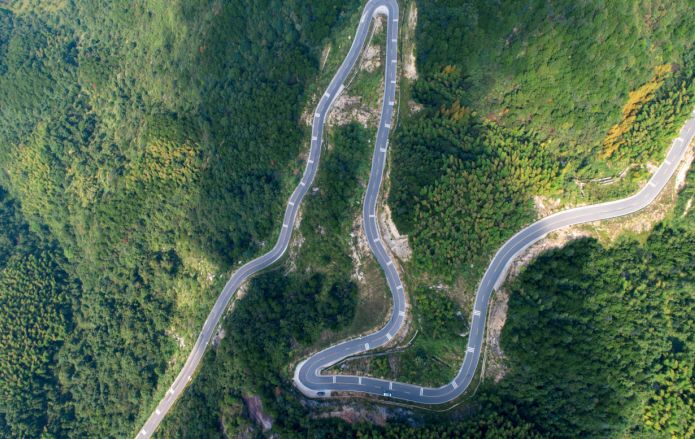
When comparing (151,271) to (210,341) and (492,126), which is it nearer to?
(210,341)

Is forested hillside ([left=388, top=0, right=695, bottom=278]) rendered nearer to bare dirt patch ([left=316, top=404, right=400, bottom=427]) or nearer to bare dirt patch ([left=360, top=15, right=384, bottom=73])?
bare dirt patch ([left=360, top=15, right=384, bottom=73])

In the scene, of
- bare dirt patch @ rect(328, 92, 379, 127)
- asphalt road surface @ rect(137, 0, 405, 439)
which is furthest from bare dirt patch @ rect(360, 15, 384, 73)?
bare dirt patch @ rect(328, 92, 379, 127)

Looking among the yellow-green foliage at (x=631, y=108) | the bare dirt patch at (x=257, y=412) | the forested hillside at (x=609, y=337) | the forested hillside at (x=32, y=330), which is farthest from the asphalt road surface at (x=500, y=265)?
the forested hillside at (x=32, y=330)

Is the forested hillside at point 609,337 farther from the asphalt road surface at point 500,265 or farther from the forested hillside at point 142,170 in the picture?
the forested hillside at point 142,170

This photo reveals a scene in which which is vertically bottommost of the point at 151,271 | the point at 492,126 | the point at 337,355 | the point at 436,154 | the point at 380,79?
the point at 337,355

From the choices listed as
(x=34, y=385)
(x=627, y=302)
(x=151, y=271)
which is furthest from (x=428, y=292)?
(x=34, y=385)
